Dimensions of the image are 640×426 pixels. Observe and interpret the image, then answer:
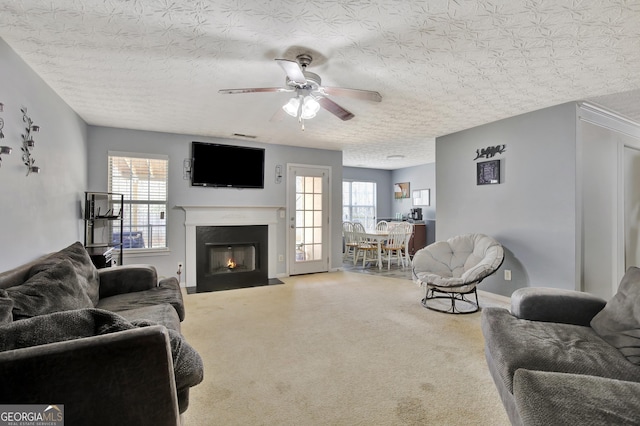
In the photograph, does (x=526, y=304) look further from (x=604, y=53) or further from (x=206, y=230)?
(x=206, y=230)

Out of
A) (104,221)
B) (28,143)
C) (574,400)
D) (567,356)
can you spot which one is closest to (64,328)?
(574,400)

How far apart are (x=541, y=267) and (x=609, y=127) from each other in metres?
1.81

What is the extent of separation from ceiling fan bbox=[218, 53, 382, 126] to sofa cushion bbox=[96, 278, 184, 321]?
1.57 metres

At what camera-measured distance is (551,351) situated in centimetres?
152

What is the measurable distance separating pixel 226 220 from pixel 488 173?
373cm

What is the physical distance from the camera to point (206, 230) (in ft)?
15.5

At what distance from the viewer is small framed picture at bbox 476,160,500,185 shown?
395 centimetres

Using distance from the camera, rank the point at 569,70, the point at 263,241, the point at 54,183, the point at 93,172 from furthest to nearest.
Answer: the point at 263,241 < the point at 93,172 < the point at 54,183 < the point at 569,70

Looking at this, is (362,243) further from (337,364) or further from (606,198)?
(337,364)

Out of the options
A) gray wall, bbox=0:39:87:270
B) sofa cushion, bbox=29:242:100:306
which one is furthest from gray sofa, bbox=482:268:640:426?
gray wall, bbox=0:39:87:270

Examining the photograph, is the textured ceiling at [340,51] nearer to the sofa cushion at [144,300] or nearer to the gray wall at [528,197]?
the gray wall at [528,197]

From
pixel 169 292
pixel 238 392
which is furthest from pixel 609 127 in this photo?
pixel 169 292

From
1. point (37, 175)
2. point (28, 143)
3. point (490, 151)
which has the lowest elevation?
point (37, 175)

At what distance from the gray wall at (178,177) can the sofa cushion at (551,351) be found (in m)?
3.95
